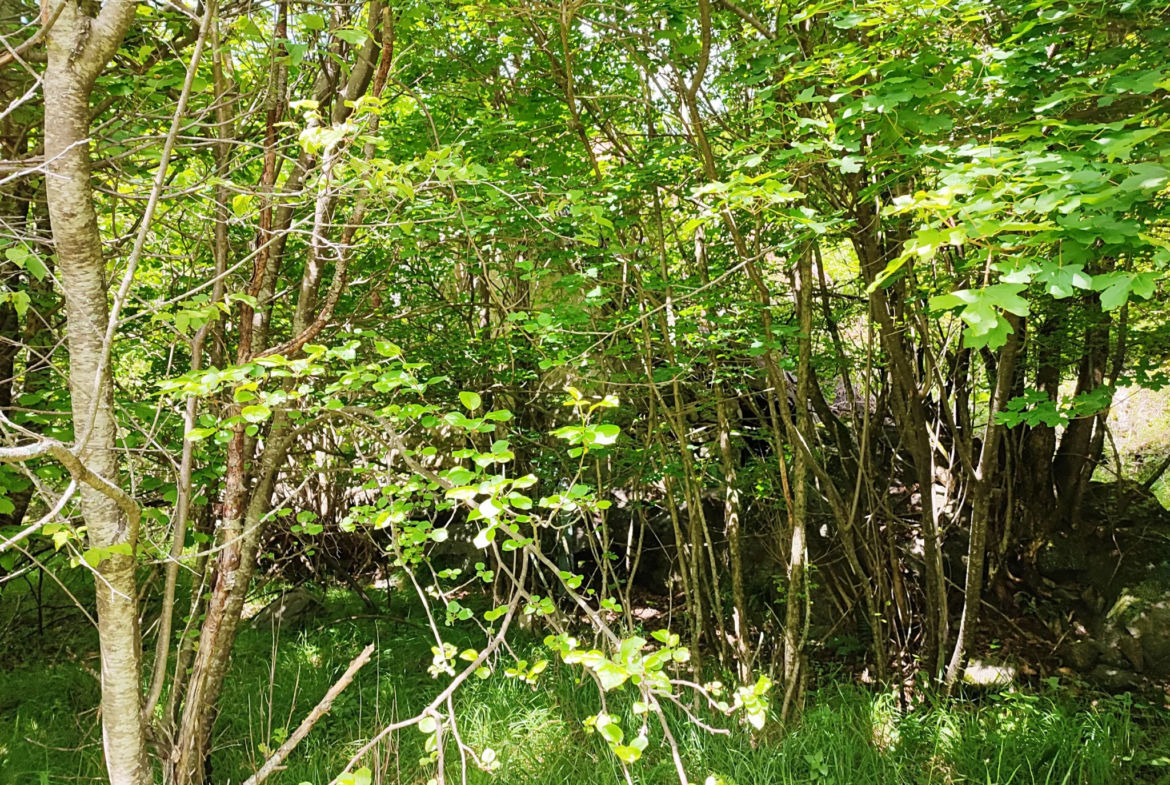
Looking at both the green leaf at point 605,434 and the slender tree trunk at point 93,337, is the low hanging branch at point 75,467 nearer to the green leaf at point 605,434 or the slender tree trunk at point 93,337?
the slender tree trunk at point 93,337

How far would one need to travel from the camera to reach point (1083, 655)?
4332mm

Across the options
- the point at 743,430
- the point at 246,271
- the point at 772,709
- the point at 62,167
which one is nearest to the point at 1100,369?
the point at 743,430

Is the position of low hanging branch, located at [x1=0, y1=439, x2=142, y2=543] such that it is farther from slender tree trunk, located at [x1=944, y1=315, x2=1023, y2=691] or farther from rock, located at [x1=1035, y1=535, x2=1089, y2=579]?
rock, located at [x1=1035, y1=535, x2=1089, y2=579]

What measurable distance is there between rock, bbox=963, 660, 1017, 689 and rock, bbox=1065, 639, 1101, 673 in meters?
0.61

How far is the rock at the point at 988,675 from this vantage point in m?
3.87

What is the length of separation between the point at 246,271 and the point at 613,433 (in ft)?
7.70

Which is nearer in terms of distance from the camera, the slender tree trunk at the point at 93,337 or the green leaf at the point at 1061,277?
the green leaf at the point at 1061,277

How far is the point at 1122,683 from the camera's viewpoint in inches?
161

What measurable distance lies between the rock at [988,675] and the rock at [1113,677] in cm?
62

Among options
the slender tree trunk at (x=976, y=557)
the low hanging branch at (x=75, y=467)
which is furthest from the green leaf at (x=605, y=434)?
the slender tree trunk at (x=976, y=557)

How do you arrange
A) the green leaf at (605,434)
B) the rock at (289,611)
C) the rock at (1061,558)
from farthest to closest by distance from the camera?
the rock at (289,611), the rock at (1061,558), the green leaf at (605,434)

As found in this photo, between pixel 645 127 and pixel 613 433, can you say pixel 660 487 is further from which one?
pixel 613 433

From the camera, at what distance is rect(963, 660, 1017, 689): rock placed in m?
3.87

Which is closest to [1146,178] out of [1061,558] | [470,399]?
[470,399]
